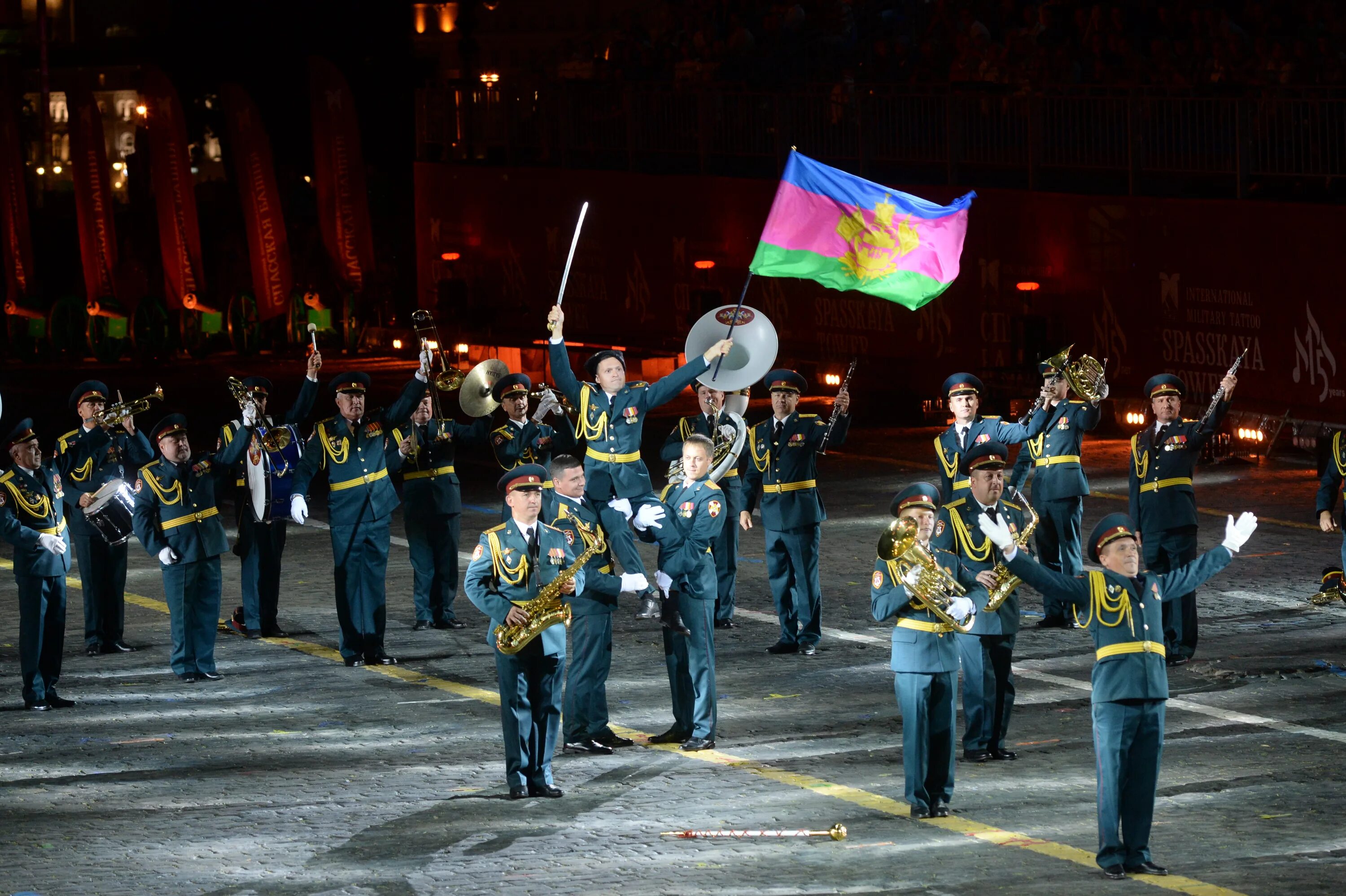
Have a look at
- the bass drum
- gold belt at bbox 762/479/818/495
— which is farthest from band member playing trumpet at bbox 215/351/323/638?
gold belt at bbox 762/479/818/495

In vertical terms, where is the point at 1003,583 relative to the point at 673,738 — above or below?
above

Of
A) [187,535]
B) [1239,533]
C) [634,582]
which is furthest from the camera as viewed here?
[187,535]

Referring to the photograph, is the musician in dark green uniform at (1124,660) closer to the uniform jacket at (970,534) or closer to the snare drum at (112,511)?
the uniform jacket at (970,534)

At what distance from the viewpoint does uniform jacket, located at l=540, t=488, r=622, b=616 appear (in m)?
12.4

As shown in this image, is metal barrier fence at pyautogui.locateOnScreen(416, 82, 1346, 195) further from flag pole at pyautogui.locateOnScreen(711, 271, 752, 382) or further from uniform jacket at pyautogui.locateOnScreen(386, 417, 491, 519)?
uniform jacket at pyautogui.locateOnScreen(386, 417, 491, 519)

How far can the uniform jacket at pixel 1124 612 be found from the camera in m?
10.4

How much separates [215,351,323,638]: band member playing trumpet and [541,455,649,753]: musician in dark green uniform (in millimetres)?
4272

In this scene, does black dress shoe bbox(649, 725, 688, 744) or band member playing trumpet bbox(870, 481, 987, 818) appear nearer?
band member playing trumpet bbox(870, 481, 987, 818)

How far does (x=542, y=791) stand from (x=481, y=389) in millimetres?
6594

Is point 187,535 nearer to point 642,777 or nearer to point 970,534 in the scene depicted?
point 642,777

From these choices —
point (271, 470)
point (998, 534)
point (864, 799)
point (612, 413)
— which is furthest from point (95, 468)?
point (998, 534)

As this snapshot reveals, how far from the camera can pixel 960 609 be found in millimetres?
11312

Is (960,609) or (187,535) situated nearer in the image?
(960,609)

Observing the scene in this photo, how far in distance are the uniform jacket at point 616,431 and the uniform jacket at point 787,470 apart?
67.2 inches
